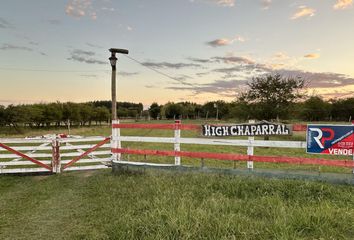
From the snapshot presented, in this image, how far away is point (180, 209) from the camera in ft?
17.2

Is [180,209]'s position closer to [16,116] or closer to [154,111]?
[16,116]

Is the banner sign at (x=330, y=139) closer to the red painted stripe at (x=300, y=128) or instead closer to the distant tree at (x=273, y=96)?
the red painted stripe at (x=300, y=128)

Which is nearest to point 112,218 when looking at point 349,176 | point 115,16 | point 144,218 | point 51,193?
point 144,218

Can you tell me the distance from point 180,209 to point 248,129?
12.7 ft

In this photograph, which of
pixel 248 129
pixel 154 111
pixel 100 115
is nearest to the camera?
pixel 248 129

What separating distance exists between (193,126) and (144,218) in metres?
4.02

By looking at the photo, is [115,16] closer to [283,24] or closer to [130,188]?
[283,24]

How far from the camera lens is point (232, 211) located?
5312mm

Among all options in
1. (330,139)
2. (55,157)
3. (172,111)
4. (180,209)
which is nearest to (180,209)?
(180,209)

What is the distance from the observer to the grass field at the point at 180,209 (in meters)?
4.59

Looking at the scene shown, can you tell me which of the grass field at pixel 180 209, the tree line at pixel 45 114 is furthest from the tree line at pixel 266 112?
the tree line at pixel 45 114

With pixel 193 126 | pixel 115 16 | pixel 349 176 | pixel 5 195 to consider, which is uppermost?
pixel 115 16

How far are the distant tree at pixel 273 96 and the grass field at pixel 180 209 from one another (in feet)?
60.1

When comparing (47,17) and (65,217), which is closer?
(65,217)
